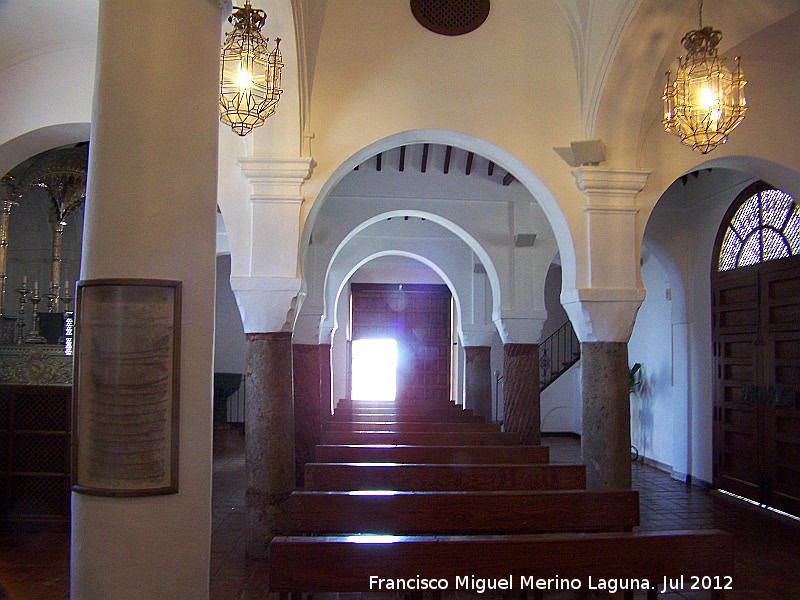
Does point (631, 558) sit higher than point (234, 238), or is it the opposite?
point (234, 238)

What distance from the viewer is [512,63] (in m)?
5.51

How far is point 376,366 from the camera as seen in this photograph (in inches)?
676

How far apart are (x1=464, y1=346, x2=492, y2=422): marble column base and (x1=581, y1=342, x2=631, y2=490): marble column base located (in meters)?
5.61

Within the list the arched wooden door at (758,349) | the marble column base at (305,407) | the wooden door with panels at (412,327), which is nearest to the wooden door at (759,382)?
the arched wooden door at (758,349)

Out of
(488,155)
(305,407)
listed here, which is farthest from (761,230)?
(305,407)

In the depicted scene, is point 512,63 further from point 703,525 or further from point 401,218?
point 401,218

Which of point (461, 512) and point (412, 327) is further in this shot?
point (412, 327)

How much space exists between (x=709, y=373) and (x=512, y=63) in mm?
5554

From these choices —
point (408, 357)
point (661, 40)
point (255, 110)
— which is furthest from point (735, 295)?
point (408, 357)

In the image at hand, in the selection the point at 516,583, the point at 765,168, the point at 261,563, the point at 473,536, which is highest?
the point at 765,168

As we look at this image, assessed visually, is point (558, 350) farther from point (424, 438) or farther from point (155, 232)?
point (155, 232)

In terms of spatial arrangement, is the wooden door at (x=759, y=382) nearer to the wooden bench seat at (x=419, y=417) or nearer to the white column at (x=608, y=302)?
the white column at (x=608, y=302)

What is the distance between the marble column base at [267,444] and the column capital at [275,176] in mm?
1188

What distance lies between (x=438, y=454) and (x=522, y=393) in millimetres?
3141
